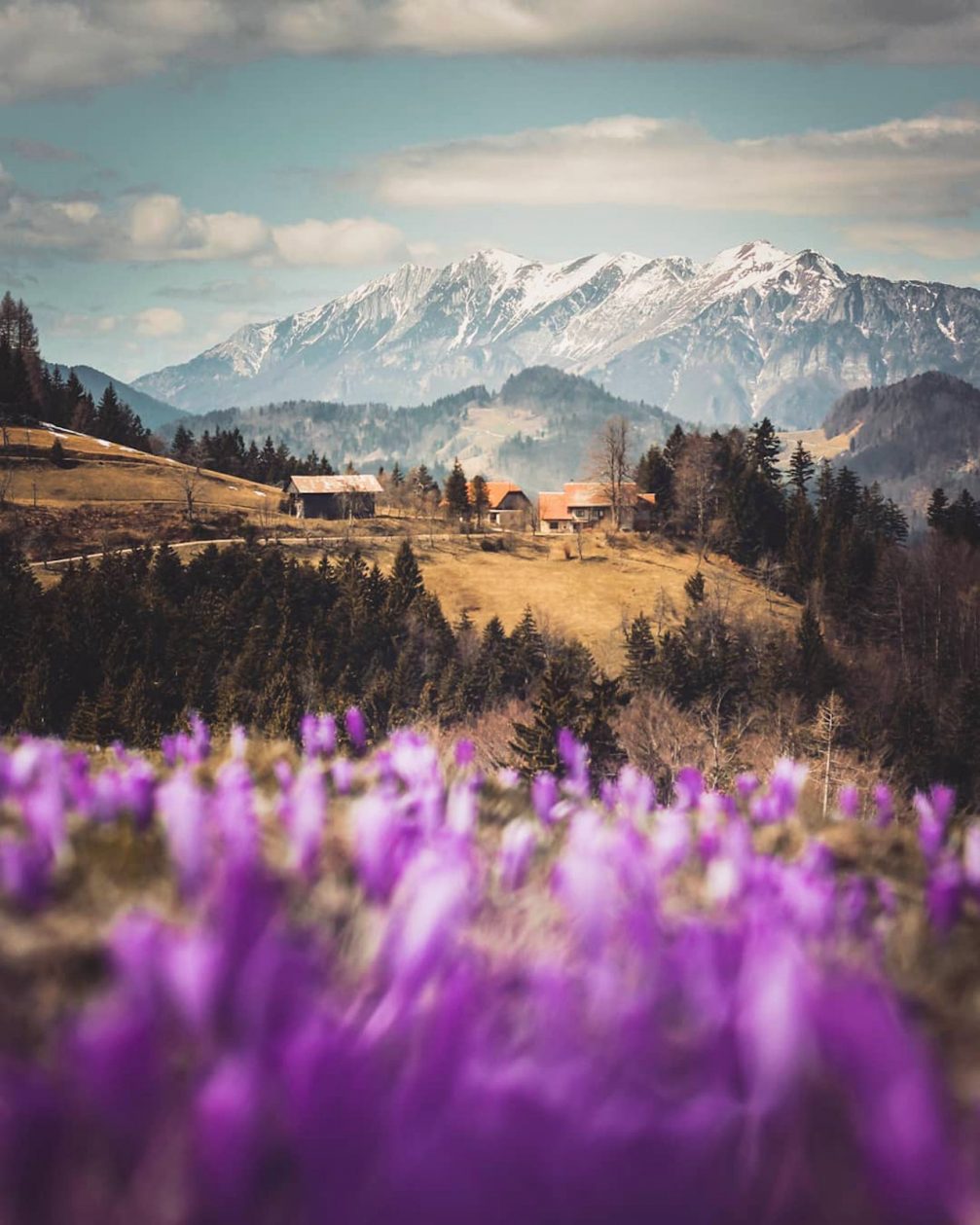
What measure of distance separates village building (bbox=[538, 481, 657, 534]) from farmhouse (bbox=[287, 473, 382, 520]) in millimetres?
26573

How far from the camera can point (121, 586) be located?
81000 millimetres

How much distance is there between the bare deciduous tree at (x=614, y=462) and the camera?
12800 cm

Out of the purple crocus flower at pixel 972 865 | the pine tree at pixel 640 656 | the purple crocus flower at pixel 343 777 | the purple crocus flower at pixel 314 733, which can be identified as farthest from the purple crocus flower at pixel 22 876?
the pine tree at pixel 640 656

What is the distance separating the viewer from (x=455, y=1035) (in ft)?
4.97

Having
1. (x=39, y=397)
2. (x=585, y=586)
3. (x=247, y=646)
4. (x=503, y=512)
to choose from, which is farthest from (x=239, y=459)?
(x=247, y=646)

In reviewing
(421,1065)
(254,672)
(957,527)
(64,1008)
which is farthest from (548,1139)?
(957,527)

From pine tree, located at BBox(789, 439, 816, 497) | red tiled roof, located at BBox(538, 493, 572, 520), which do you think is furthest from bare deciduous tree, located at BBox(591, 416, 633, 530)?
pine tree, located at BBox(789, 439, 816, 497)

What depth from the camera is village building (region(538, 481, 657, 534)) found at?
431 feet

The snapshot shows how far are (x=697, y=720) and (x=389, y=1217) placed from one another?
81876mm

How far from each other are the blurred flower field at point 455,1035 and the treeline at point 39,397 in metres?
155

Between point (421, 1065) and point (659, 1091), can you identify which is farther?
point (659, 1091)

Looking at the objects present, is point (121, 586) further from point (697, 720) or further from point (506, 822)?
point (506, 822)

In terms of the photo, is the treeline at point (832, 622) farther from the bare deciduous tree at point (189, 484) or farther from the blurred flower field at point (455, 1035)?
the blurred flower field at point (455, 1035)

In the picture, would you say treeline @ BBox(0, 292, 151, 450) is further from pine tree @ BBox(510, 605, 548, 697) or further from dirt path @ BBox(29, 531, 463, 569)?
pine tree @ BBox(510, 605, 548, 697)
